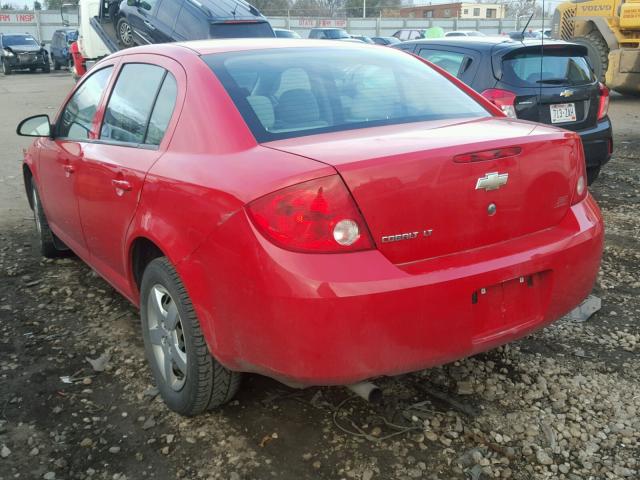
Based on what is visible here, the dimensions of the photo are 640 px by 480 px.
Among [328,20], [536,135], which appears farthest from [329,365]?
[328,20]

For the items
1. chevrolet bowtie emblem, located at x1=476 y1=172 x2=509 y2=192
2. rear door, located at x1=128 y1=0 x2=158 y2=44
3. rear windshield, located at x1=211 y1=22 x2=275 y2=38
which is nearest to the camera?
chevrolet bowtie emblem, located at x1=476 y1=172 x2=509 y2=192

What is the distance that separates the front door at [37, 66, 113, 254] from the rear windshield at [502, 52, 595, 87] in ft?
12.5

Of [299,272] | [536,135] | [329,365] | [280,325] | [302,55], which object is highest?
[302,55]

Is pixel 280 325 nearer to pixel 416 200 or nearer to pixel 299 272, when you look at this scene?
pixel 299 272

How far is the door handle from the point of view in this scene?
294 cm

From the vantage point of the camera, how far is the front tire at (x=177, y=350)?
258 cm

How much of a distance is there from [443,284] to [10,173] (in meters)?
7.61

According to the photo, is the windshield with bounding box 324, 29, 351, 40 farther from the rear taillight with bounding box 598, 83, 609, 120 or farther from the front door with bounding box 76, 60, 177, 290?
the front door with bounding box 76, 60, 177, 290

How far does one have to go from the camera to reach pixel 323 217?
2.15m

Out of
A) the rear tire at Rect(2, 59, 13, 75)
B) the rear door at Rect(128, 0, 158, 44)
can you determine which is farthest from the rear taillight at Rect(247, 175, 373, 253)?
the rear tire at Rect(2, 59, 13, 75)

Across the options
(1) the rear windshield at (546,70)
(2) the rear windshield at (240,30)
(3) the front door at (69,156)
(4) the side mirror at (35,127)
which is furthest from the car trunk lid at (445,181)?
(2) the rear windshield at (240,30)

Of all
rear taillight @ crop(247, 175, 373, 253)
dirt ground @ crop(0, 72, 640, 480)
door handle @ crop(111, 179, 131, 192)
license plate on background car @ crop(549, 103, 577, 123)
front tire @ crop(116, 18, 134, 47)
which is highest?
front tire @ crop(116, 18, 134, 47)

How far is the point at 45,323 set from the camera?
12.6ft

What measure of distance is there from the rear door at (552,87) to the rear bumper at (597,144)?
0.09m
